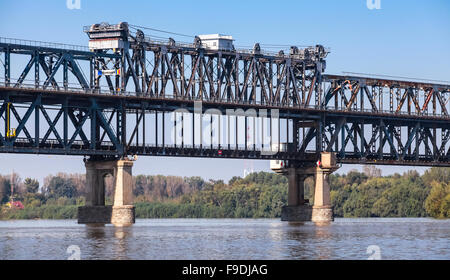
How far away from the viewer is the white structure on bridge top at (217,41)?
175 meters

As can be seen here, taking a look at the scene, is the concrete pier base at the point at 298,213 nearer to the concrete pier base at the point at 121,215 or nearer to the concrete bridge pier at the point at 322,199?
the concrete bridge pier at the point at 322,199

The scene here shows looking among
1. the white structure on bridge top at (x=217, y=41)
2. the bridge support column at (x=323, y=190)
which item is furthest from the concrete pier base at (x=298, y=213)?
the white structure on bridge top at (x=217, y=41)

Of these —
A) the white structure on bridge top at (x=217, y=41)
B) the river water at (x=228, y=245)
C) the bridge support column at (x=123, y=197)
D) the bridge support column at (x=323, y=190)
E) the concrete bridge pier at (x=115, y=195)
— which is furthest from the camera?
the bridge support column at (x=323, y=190)

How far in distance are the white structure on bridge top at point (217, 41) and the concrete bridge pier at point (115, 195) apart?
2669cm

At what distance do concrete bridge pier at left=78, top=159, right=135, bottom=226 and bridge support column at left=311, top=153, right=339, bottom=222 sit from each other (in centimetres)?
3643

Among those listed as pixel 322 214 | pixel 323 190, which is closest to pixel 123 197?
pixel 322 214

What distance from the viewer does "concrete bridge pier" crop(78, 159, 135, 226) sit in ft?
512

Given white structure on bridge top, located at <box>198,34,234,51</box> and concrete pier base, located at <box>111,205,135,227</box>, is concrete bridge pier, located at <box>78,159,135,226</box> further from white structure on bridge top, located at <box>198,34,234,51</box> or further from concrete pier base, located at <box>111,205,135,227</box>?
white structure on bridge top, located at <box>198,34,234,51</box>

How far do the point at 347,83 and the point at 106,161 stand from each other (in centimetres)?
5101

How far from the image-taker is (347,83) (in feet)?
631

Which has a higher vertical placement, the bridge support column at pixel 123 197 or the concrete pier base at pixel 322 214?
the bridge support column at pixel 123 197

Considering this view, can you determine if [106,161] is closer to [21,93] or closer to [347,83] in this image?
[21,93]

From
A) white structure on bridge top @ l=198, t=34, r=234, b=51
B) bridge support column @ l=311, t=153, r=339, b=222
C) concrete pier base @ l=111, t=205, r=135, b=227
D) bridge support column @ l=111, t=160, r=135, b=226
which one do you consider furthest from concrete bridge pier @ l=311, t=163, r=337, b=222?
concrete pier base @ l=111, t=205, r=135, b=227
